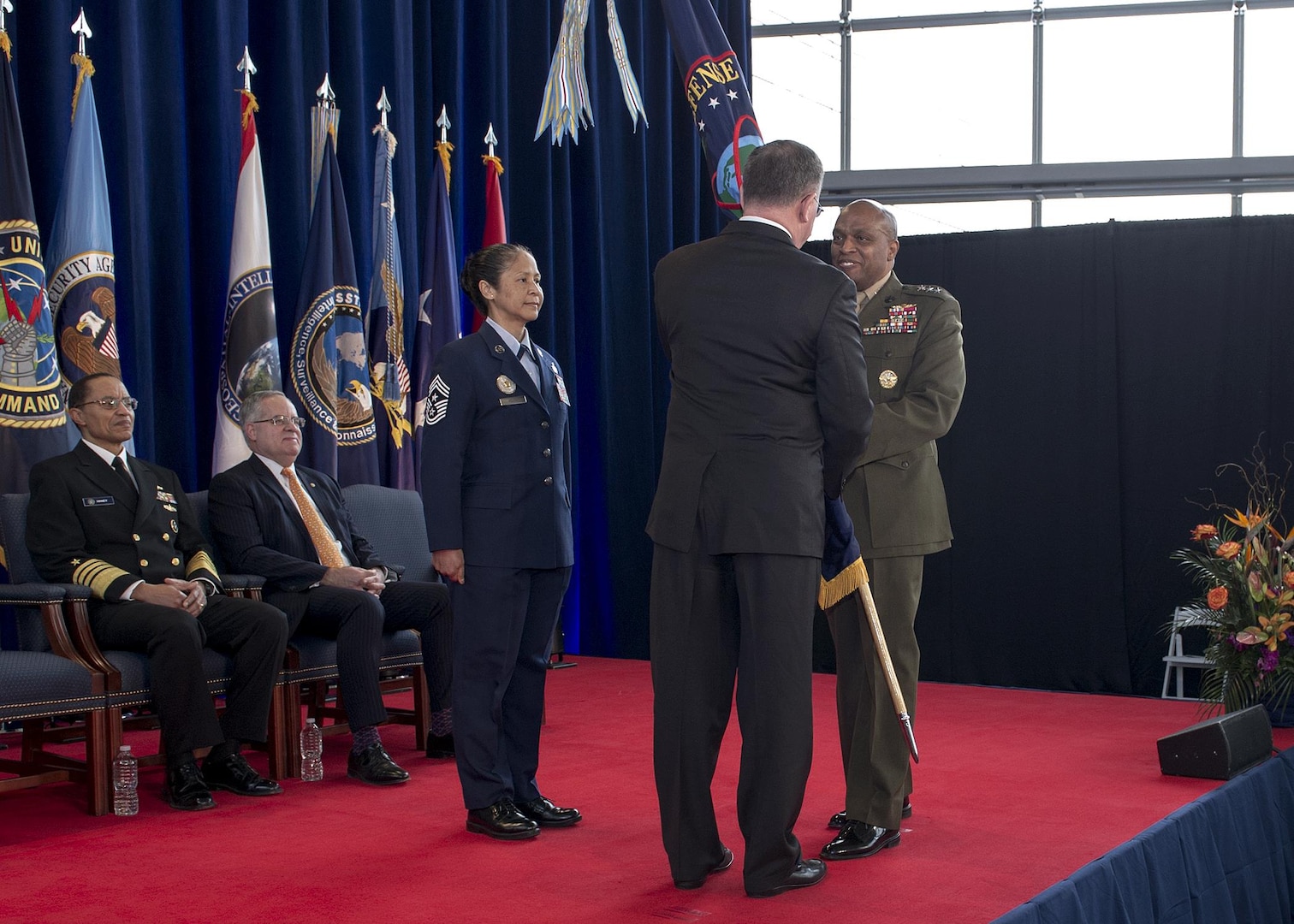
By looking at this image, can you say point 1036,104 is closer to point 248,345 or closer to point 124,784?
point 248,345

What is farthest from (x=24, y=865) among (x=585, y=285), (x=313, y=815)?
(x=585, y=285)

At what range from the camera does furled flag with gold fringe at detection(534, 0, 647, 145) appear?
657 cm

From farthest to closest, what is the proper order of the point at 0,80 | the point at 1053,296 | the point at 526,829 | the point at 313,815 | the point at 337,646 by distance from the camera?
the point at 1053,296 → the point at 0,80 → the point at 337,646 → the point at 313,815 → the point at 526,829

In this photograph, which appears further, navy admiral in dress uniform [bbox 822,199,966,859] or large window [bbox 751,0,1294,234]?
large window [bbox 751,0,1294,234]

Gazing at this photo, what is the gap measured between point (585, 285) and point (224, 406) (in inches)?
110

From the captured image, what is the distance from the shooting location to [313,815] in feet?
10.8

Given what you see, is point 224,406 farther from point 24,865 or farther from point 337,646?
point 24,865

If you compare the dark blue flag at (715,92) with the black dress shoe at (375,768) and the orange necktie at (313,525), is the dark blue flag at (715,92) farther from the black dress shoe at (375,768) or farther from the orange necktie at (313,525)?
the black dress shoe at (375,768)

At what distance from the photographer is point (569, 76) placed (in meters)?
6.61

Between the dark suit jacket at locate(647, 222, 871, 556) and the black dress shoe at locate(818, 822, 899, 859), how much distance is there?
0.71m

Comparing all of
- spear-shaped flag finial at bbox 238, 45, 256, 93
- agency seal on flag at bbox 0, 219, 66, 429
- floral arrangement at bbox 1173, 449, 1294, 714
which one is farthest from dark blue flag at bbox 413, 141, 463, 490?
floral arrangement at bbox 1173, 449, 1294, 714

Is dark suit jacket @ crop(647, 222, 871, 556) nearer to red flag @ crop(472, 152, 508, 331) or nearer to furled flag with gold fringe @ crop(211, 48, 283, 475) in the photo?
furled flag with gold fringe @ crop(211, 48, 283, 475)

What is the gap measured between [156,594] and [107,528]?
0.26 metres

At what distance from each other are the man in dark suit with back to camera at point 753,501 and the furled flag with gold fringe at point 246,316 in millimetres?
2623
